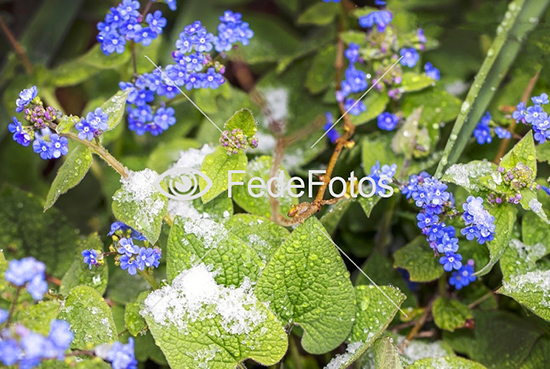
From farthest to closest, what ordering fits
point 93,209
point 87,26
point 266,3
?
point 266,3, point 87,26, point 93,209

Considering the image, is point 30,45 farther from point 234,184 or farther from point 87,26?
point 234,184

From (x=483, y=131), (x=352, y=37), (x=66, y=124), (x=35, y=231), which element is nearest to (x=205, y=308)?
(x=66, y=124)

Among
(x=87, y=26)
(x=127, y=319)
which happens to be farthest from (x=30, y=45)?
(x=127, y=319)

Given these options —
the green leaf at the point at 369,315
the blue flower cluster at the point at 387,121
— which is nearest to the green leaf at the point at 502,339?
the green leaf at the point at 369,315

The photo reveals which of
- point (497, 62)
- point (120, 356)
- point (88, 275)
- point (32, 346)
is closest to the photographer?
point (32, 346)

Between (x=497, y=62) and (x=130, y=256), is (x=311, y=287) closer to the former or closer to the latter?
(x=130, y=256)

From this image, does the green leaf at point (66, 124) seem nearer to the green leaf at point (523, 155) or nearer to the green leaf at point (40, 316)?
the green leaf at point (40, 316)
